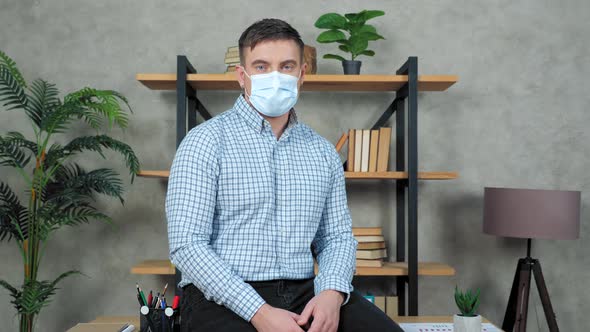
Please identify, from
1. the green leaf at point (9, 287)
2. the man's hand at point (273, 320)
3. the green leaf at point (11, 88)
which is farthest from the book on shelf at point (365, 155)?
the green leaf at point (9, 287)

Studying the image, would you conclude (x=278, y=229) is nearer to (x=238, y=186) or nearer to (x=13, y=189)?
(x=238, y=186)

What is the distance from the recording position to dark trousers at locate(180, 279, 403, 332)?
1504 mm

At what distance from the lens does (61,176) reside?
117 inches

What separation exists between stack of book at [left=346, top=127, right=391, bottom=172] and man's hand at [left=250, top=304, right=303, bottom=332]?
1517 mm

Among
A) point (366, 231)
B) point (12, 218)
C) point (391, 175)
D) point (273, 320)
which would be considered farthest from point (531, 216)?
point (12, 218)

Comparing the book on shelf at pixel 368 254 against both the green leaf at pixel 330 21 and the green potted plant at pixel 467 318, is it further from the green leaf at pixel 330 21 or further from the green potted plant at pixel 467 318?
the green potted plant at pixel 467 318

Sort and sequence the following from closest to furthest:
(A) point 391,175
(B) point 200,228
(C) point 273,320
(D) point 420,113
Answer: (C) point 273,320, (B) point 200,228, (A) point 391,175, (D) point 420,113

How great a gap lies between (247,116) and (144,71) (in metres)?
1.66

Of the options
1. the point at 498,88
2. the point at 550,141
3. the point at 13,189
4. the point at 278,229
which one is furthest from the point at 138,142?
the point at 550,141

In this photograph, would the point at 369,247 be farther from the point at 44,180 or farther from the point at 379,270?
the point at 44,180

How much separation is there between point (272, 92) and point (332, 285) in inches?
23.2

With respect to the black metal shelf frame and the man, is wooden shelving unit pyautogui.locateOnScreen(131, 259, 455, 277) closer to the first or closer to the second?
the black metal shelf frame

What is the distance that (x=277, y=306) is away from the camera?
1.58 metres

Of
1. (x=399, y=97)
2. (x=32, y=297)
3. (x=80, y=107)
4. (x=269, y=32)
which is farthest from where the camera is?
(x=399, y=97)
